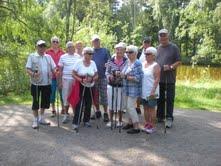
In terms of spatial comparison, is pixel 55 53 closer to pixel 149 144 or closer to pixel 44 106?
pixel 44 106

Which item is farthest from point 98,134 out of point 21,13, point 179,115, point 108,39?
point 108,39

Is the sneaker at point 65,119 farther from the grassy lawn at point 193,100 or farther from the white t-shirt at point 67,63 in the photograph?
the grassy lawn at point 193,100

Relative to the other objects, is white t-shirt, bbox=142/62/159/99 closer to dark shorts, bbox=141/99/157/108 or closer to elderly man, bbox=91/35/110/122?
dark shorts, bbox=141/99/157/108

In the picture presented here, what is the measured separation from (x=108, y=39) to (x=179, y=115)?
14293 mm

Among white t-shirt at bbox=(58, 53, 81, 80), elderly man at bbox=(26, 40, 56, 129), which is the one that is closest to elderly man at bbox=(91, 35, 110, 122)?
white t-shirt at bbox=(58, 53, 81, 80)

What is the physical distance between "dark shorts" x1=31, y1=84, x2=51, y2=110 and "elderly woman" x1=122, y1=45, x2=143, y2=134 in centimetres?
157

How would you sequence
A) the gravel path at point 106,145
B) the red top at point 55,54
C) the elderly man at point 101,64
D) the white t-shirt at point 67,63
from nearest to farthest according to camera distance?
the gravel path at point 106,145 < the white t-shirt at point 67,63 < the elderly man at point 101,64 < the red top at point 55,54

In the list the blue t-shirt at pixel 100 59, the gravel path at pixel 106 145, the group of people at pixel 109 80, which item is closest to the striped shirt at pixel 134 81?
the group of people at pixel 109 80

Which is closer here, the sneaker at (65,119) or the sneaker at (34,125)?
the sneaker at (34,125)

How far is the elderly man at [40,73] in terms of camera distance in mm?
9094

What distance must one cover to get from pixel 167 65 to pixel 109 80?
3.92 feet

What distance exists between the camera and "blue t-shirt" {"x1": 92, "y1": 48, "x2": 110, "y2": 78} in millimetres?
9766

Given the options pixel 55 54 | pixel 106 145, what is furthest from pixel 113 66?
pixel 106 145

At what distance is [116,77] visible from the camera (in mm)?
8906
